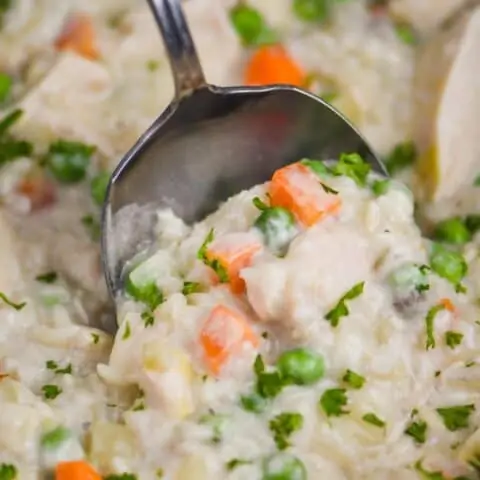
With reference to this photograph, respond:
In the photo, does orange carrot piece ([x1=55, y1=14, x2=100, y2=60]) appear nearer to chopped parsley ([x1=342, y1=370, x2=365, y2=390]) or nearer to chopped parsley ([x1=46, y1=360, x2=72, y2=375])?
chopped parsley ([x1=46, y1=360, x2=72, y2=375])

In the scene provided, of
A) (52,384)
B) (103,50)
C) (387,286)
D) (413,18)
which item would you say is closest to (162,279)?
(52,384)

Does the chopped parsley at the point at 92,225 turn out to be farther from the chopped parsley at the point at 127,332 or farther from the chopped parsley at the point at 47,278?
the chopped parsley at the point at 127,332

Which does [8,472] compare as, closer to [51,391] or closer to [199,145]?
[51,391]

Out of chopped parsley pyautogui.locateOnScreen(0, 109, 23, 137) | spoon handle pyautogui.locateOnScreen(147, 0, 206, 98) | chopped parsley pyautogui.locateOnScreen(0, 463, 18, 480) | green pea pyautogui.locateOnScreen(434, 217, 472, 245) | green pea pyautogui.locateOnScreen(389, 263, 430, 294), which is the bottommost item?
green pea pyautogui.locateOnScreen(434, 217, 472, 245)

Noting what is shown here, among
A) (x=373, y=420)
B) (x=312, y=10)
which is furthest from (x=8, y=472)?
(x=312, y=10)

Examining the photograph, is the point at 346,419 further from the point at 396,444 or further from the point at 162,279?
the point at 162,279

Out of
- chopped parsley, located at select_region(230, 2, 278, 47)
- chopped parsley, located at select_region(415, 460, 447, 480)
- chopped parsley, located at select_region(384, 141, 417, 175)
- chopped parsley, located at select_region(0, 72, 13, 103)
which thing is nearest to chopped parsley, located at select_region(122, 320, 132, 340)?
chopped parsley, located at select_region(415, 460, 447, 480)
